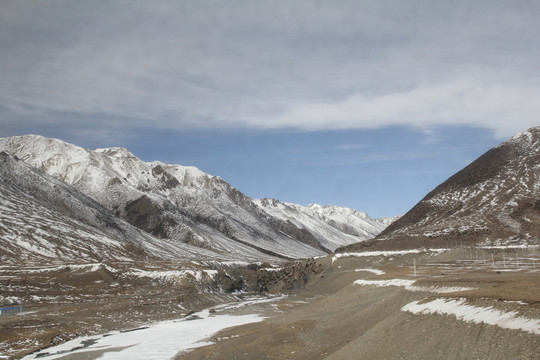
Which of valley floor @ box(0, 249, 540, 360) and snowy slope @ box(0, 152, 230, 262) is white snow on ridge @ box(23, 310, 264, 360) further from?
snowy slope @ box(0, 152, 230, 262)

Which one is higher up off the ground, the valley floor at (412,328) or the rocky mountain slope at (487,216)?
the rocky mountain slope at (487,216)

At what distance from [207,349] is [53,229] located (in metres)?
154

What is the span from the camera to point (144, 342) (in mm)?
48156

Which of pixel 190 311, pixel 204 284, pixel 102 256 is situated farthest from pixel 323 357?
pixel 102 256

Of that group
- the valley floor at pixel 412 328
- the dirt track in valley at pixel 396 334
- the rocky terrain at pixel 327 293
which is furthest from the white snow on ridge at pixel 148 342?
the dirt track in valley at pixel 396 334

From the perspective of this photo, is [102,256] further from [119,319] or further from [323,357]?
[323,357]

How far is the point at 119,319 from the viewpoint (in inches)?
2680

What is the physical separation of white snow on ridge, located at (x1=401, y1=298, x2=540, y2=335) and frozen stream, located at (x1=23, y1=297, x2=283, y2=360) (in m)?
22.0

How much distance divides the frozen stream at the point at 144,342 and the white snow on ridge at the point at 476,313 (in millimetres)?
21953

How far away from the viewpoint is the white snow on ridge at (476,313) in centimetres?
2152

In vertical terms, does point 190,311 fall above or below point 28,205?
below

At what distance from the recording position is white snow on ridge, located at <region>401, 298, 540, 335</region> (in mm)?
21525

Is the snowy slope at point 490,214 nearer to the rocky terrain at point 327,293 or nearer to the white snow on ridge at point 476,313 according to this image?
the rocky terrain at point 327,293

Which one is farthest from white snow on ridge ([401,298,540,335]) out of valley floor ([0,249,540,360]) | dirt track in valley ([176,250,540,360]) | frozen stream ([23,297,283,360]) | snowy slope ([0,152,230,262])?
snowy slope ([0,152,230,262])
